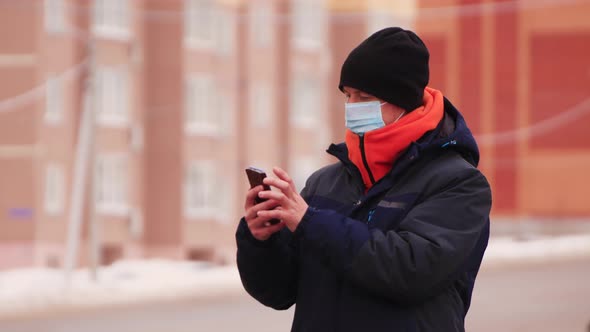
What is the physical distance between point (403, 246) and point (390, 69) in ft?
1.26

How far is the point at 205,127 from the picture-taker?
19.4 meters

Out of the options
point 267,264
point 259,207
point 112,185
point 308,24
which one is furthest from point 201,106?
point 259,207

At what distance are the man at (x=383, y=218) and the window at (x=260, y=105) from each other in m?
17.3

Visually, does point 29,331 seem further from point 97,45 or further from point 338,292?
point 97,45

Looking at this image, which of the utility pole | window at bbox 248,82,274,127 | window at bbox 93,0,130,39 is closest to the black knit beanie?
the utility pole

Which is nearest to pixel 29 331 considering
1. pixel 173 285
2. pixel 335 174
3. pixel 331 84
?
pixel 173 285

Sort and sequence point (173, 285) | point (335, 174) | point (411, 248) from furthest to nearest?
point (173, 285) < point (335, 174) < point (411, 248)

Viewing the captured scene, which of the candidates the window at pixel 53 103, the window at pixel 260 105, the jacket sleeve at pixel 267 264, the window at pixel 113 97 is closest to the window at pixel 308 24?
the window at pixel 260 105

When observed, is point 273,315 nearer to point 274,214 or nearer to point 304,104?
point 274,214

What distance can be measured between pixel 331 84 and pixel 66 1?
5.62 metres

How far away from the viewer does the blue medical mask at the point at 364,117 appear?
2520mm

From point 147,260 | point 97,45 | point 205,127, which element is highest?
point 97,45

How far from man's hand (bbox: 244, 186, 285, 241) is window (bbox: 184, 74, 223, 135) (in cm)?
1677

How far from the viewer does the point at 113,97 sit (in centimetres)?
1811
